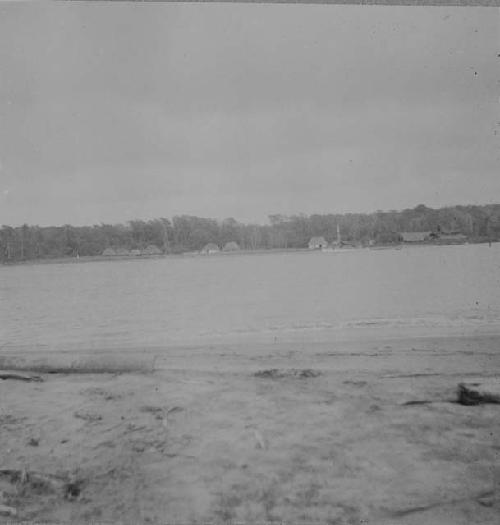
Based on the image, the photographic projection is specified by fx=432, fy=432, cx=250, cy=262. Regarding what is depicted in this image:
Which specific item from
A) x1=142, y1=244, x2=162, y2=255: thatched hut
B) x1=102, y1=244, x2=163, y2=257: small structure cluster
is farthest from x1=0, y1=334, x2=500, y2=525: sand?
x1=102, y1=244, x2=163, y2=257: small structure cluster

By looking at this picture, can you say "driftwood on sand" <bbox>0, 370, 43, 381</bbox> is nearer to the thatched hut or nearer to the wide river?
the wide river

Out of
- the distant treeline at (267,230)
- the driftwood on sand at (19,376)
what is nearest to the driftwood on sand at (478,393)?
the distant treeline at (267,230)

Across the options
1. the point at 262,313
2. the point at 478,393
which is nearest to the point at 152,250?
the point at 262,313

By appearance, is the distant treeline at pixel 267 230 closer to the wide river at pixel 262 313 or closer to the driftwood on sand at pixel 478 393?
the wide river at pixel 262 313

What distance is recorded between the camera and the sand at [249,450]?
2.54 metres

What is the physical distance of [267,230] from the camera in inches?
642

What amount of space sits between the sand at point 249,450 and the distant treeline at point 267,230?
3.92 m

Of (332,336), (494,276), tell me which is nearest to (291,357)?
(332,336)

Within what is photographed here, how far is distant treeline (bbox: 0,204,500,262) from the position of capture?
29.3 ft

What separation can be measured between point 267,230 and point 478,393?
12.8m

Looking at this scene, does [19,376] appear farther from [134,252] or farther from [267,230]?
[134,252]

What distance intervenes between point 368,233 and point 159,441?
1247 cm

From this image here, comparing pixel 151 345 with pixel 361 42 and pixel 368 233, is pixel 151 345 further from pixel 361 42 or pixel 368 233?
pixel 368 233

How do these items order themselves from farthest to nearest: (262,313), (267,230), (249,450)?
(267,230)
(262,313)
(249,450)
